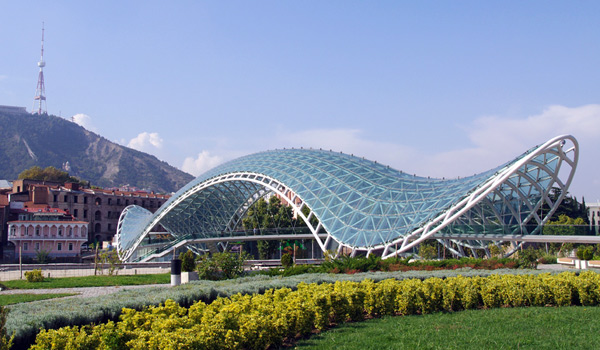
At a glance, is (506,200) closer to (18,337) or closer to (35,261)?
(18,337)

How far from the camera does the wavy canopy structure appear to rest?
134ft

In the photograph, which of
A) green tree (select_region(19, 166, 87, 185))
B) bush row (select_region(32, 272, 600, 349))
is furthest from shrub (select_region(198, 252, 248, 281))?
green tree (select_region(19, 166, 87, 185))

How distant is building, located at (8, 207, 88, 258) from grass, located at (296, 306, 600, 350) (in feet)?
229

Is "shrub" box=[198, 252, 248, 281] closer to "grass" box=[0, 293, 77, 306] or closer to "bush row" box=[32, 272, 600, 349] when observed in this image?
"grass" box=[0, 293, 77, 306]

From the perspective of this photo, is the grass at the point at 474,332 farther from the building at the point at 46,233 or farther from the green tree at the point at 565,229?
the building at the point at 46,233

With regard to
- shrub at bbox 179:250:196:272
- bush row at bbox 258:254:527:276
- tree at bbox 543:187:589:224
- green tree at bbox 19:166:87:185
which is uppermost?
green tree at bbox 19:166:87:185

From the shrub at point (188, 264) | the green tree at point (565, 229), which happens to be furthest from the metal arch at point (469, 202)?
the shrub at point (188, 264)

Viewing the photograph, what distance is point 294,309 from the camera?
1354 centimetres

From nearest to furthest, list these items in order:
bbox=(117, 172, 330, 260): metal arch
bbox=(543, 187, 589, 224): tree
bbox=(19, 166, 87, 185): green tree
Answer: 1. bbox=(117, 172, 330, 260): metal arch
2. bbox=(543, 187, 589, 224): tree
3. bbox=(19, 166, 87, 185): green tree

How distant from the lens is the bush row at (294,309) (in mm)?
10391

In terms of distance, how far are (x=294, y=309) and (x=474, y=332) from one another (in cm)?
452

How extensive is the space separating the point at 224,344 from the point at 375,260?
21.4m

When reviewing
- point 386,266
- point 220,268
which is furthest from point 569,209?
point 220,268

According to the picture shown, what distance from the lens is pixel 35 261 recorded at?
5869 centimetres
